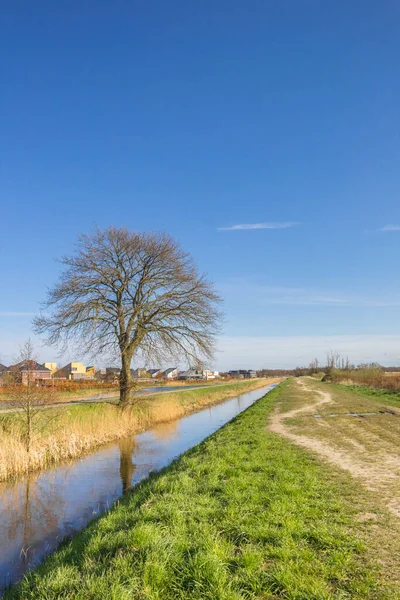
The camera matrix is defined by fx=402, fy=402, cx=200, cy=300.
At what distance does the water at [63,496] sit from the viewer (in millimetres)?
7562

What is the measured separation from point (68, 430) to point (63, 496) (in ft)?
19.1

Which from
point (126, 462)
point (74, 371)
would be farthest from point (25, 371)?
point (74, 371)

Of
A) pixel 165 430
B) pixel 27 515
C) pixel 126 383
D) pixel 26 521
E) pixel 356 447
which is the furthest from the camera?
pixel 126 383

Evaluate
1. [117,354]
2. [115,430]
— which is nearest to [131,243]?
[117,354]

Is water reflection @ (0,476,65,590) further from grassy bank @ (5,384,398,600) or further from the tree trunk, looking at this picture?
the tree trunk

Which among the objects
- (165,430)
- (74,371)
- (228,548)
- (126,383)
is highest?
(126,383)

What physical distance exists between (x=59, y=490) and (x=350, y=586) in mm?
9514

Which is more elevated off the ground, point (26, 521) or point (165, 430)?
point (26, 521)

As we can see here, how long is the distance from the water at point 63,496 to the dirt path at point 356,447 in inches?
198

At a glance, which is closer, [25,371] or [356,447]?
[356,447]

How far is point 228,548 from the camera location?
4.93 m

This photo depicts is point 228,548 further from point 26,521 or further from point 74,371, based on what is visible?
point 74,371

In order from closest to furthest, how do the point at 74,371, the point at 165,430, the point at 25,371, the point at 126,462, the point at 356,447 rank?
the point at 356,447 → the point at 25,371 → the point at 126,462 → the point at 165,430 → the point at 74,371

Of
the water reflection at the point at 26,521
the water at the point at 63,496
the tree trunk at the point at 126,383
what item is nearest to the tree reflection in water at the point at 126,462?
the water at the point at 63,496
